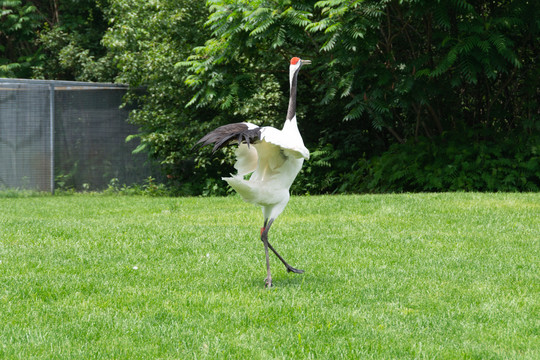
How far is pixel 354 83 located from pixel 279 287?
27.9 ft

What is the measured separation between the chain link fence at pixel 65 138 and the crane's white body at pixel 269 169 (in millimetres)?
11579

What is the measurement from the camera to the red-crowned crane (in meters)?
5.12

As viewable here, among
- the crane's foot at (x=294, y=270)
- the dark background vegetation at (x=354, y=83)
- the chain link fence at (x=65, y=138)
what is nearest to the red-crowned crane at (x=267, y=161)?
the crane's foot at (x=294, y=270)

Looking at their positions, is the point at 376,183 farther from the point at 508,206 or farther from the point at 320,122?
the point at 508,206

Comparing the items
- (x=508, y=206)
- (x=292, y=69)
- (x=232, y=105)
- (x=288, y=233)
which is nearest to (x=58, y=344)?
(x=292, y=69)

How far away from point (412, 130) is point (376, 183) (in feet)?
7.27

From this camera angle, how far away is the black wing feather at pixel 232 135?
494 centimetres

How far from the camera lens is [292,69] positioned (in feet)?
19.8

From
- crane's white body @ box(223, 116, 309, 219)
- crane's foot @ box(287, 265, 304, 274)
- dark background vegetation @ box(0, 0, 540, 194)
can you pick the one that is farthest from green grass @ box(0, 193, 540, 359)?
dark background vegetation @ box(0, 0, 540, 194)

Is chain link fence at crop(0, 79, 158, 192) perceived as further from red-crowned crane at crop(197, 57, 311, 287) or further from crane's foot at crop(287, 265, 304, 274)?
red-crowned crane at crop(197, 57, 311, 287)

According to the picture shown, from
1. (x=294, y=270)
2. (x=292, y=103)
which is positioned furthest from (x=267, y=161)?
(x=294, y=270)

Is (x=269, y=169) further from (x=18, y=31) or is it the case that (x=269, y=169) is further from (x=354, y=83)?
(x=18, y=31)

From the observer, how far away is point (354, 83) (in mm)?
13469

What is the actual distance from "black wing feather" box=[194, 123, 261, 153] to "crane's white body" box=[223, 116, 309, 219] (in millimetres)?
149
